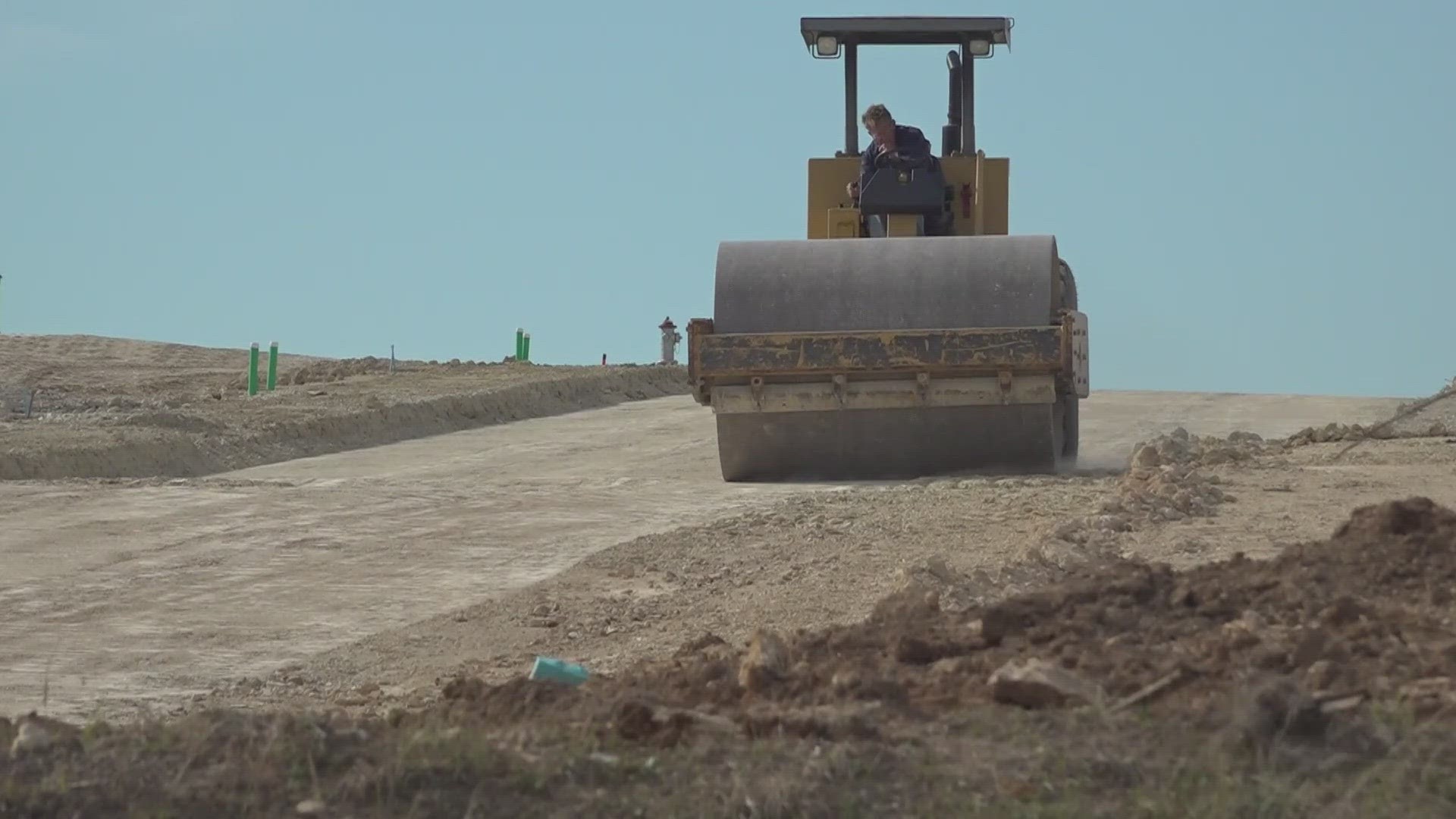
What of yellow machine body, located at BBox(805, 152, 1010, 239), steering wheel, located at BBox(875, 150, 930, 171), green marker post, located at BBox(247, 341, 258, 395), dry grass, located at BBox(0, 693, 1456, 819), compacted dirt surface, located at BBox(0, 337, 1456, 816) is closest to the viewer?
dry grass, located at BBox(0, 693, 1456, 819)

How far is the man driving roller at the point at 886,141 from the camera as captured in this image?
1534 centimetres

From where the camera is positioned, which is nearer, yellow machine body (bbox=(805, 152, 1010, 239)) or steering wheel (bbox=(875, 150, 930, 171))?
steering wheel (bbox=(875, 150, 930, 171))

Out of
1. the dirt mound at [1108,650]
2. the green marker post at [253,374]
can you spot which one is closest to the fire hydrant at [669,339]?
the green marker post at [253,374]

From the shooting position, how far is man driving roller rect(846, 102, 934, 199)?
1534 centimetres

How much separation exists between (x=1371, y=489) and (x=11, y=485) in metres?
9.15

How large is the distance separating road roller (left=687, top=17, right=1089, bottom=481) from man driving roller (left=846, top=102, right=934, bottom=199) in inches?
47.7

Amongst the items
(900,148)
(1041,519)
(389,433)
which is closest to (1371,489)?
(1041,519)

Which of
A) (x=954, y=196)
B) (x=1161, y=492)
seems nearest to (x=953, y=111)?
(x=954, y=196)

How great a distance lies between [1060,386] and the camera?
45.3ft

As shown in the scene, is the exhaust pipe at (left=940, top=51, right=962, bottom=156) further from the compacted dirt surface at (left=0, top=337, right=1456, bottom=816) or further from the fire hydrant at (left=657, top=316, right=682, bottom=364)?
the fire hydrant at (left=657, top=316, right=682, bottom=364)

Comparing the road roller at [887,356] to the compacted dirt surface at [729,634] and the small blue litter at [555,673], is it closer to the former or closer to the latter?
the compacted dirt surface at [729,634]

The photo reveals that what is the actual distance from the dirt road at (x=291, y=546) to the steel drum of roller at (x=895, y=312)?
1.44 feet

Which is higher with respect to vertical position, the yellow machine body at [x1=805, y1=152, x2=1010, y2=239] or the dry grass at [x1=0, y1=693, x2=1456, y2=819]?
the yellow machine body at [x1=805, y1=152, x2=1010, y2=239]

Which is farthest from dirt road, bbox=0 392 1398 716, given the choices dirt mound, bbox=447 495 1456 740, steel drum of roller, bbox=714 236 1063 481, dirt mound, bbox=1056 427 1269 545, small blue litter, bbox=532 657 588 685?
dirt mound, bbox=447 495 1456 740
